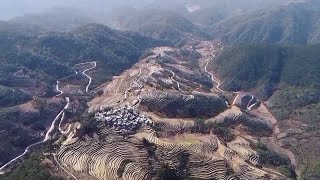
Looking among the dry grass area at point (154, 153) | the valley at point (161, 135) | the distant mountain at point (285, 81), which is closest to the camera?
the dry grass area at point (154, 153)

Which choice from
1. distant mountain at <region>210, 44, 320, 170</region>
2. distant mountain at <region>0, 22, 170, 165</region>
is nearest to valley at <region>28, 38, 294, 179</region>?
distant mountain at <region>210, 44, 320, 170</region>

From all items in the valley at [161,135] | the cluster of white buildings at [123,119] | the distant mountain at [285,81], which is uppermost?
the cluster of white buildings at [123,119]

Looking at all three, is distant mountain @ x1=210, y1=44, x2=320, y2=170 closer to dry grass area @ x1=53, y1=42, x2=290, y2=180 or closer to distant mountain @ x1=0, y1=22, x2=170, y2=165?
dry grass area @ x1=53, y1=42, x2=290, y2=180

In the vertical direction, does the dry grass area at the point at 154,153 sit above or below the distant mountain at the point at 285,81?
above

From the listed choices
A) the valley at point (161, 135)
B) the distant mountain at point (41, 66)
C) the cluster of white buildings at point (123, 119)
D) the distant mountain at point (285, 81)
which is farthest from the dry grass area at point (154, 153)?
the distant mountain at point (41, 66)

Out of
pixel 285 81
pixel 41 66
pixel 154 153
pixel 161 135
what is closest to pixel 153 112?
pixel 161 135

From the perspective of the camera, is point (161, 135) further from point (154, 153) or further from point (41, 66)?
point (41, 66)

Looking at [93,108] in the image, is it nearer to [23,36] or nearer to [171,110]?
[171,110]

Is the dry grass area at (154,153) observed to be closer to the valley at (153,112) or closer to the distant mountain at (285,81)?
the valley at (153,112)

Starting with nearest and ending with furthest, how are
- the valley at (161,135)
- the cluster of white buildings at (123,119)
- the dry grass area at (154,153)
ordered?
the dry grass area at (154,153), the valley at (161,135), the cluster of white buildings at (123,119)
